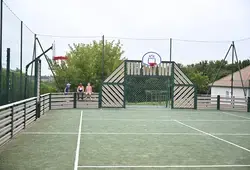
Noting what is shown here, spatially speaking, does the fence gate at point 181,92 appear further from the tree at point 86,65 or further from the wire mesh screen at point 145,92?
the tree at point 86,65

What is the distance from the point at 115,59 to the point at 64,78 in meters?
10.2

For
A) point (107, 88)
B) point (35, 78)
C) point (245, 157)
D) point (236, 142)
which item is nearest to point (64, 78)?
point (107, 88)

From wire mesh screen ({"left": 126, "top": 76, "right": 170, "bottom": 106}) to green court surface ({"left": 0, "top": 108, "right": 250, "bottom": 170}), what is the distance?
39.8 feet

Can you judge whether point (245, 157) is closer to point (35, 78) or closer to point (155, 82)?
point (35, 78)

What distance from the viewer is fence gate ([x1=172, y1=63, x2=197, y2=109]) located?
23.7 meters

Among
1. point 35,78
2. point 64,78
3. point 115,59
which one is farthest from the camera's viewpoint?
point 115,59

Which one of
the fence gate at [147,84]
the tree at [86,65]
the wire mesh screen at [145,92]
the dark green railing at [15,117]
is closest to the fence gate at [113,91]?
the fence gate at [147,84]

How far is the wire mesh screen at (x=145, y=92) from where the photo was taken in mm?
25034

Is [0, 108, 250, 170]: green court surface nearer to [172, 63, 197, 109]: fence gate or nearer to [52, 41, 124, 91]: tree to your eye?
[172, 63, 197, 109]: fence gate

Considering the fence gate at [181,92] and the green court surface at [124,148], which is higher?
the fence gate at [181,92]

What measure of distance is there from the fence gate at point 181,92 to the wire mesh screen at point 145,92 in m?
1.17

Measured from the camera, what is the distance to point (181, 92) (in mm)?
23672

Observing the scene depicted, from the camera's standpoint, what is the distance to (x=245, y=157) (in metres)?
7.89

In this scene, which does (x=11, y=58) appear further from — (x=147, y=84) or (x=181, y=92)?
(x=147, y=84)
